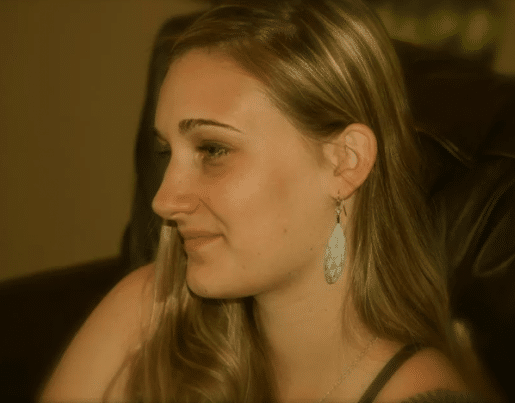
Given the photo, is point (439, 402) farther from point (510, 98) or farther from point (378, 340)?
point (510, 98)

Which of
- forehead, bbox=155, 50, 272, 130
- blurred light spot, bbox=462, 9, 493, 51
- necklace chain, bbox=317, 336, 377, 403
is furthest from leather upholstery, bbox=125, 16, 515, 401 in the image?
forehead, bbox=155, 50, 272, 130

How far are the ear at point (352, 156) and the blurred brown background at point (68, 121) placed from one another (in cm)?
130

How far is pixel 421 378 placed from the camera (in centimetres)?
98

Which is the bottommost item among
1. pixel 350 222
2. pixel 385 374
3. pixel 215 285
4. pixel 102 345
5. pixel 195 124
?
pixel 102 345

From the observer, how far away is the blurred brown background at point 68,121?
2.23 meters

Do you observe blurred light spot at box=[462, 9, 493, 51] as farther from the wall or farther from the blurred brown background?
the wall

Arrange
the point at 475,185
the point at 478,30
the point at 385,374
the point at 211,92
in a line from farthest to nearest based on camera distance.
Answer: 1. the point at 478,30
2. the point at 475,185
3. the point at 385,374
4. the point at 211,92

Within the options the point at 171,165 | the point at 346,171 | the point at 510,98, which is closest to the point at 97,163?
the point at 171,165

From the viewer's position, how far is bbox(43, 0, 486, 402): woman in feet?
3.06

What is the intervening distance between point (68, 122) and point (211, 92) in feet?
5.61

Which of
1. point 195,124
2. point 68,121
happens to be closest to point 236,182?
point 195,124

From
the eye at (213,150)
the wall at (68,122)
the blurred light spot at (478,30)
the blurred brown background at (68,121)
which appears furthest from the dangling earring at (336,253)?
the wall at (68,122)

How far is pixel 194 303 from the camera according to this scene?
1324 mm

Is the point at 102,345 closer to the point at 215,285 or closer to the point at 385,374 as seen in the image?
the point at 215,285
